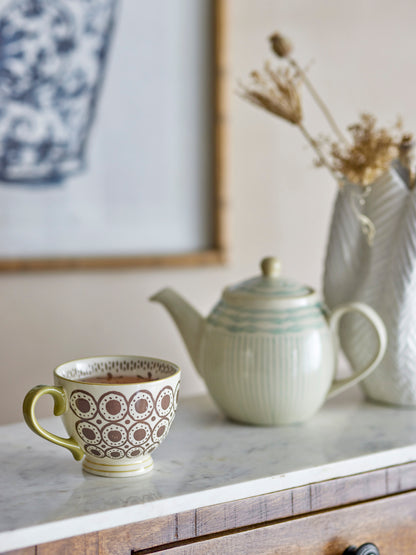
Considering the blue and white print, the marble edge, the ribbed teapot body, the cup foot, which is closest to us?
the marble edge

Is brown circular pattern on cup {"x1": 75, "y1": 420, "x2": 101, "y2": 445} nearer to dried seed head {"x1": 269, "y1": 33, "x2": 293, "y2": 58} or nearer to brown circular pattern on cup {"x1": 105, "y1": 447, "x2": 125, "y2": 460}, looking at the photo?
brown circular pattern on cup {"x1": 105, "y1": 447, "x2": 125, "y2": 460}

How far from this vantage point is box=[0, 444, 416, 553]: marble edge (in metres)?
0.54

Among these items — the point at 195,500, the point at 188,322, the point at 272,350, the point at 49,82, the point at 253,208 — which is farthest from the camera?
the point at 253,208

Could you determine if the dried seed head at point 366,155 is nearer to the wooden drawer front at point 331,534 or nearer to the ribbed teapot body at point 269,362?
the ribbed teapot body at point 269,362

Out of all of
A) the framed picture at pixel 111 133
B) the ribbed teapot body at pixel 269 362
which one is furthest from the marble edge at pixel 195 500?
the framed picture at pixel 111 133

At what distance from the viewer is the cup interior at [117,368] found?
0.68m

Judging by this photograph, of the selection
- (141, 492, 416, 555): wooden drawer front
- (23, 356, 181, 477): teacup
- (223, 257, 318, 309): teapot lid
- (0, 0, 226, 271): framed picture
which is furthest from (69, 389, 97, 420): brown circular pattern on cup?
(0, 0, 226, 271): framed picture

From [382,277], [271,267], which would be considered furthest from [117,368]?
[382,277]

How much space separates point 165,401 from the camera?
639 mm

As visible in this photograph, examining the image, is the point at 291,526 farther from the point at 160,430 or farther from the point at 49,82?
the point at 49,82

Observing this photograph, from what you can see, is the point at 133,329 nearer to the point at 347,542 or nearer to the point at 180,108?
the point at 180,108

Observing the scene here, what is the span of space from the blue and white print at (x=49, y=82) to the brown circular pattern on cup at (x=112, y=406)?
63 centimetres

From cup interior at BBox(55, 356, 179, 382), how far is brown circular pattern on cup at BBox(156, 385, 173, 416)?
4cm

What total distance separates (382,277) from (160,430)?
0.35 metres
